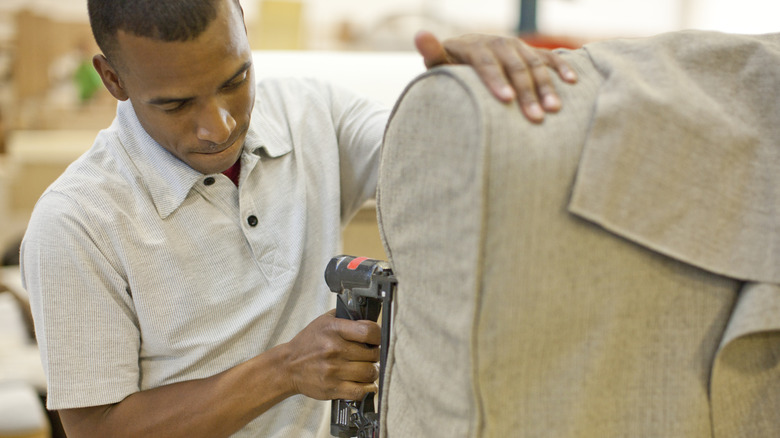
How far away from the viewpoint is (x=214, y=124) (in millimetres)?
947

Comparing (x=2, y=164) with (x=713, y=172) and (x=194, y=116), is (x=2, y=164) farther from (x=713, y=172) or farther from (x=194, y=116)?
(x=713, y=172)

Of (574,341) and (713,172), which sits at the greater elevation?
(713,172)

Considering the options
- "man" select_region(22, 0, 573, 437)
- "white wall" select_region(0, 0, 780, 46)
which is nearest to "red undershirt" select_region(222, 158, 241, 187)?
"man" select_region(22, 0, 573, 437)

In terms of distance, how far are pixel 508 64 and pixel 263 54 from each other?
3.24 feet

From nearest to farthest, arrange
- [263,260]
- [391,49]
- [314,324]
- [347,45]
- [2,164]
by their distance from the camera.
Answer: [314,324] → [263,260] → [391,49] → [2,164] → [347,45]

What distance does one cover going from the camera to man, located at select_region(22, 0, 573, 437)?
0.91m

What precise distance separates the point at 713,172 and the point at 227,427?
673 millimetres

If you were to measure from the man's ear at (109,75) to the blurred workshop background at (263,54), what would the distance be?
0.49 metres

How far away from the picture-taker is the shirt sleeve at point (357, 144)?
1162mm

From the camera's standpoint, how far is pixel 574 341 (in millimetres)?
636

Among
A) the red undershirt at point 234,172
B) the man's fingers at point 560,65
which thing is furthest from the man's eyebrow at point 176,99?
the man's fingers at point 560,65

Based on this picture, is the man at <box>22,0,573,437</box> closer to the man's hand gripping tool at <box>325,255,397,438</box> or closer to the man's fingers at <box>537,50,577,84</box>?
the man's hand gripping tool at <box>325,255,397,438</box>

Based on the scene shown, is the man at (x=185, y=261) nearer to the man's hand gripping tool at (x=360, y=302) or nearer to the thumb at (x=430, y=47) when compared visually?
the man's hand gripping tool at (x=360, y=302)

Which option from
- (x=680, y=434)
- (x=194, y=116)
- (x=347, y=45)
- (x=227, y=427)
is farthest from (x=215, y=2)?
(x=347, y=45)
